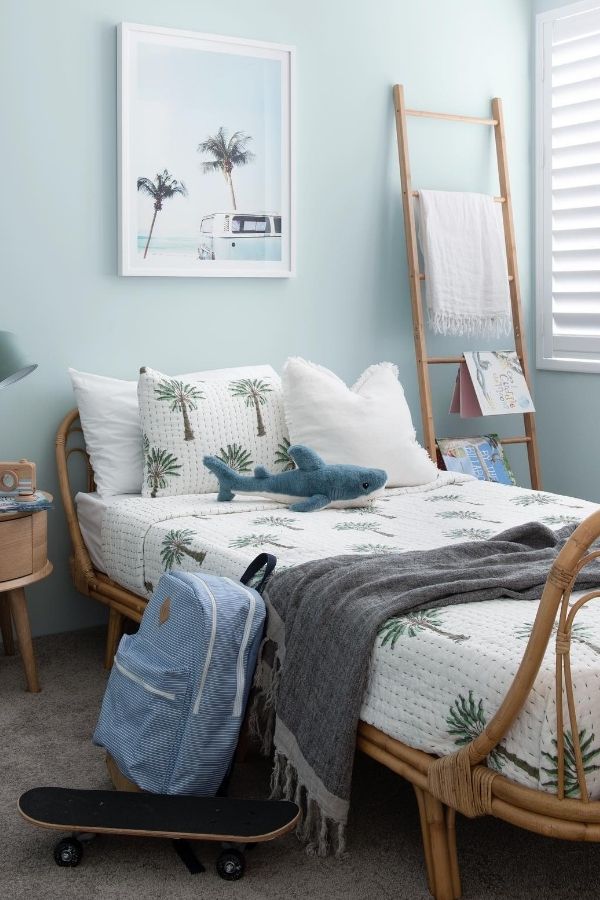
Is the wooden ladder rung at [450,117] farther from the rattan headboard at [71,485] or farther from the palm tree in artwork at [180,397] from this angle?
the rattan headboard at [71,485]

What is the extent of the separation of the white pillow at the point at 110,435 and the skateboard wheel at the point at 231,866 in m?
1.39

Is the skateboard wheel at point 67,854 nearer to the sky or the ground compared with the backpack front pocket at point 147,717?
nearer to the ground

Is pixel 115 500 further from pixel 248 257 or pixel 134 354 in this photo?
pixel 248 257

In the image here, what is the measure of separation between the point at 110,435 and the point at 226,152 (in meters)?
1.00

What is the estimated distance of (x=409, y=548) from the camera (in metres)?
2.37

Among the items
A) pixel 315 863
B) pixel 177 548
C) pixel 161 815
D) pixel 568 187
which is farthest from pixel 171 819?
pixel 568 187

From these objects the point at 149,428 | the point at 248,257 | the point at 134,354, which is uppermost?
the point at 248,257

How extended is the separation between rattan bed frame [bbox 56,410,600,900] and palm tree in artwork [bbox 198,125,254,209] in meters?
2.03

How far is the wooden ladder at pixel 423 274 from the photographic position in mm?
3600

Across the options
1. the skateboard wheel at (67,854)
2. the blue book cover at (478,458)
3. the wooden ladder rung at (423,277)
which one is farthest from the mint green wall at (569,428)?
the skateboard wheel at (67,854)

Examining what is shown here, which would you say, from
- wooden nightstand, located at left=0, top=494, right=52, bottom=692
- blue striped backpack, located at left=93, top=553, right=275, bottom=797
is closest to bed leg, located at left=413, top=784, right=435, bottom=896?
blue striped backpack, located at left=93, top=553, right=275, bottom=797

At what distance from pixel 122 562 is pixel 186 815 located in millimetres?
950

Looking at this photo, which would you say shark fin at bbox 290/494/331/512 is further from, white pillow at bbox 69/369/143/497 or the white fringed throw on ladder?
the white fringed throw on ladder

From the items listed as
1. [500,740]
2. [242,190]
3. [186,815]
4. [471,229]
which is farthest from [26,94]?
[500,740]
